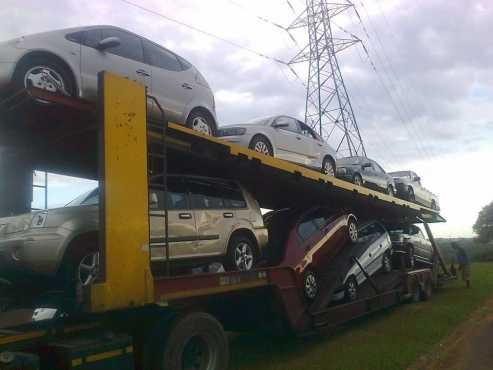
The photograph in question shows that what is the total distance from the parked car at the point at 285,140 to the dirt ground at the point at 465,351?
433 cm

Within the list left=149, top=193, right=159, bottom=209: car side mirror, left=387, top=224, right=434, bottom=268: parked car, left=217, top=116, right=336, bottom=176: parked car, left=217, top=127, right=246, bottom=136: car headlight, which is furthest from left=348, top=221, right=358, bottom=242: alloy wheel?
left=149, top=193, right=159, bottom=209: car side mirror

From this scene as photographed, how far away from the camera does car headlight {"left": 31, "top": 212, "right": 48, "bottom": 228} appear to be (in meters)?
5.20

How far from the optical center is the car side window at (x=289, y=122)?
10.4 m

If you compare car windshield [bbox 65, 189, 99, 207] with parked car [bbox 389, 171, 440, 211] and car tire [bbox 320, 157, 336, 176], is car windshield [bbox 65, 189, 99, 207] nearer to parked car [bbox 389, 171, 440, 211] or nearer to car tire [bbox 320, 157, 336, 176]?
car tire [bbox 320, 157, 336, 176]

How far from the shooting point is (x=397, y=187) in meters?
17.5

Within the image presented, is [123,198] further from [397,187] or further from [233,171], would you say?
[397,187]

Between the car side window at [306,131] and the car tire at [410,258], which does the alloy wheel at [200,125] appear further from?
the car tire at [410,258]

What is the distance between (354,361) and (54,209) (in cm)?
459

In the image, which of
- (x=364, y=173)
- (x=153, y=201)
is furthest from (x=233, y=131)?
(x=364, y=173)

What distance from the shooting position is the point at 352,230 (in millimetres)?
10484

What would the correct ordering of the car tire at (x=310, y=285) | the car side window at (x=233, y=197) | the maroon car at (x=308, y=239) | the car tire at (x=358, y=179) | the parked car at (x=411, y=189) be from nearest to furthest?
the car side window at (x=233, y=197) < the car tire at (x=310, y=285) < the maroon car at (x=308, y=239) < the car tire at (x=358, y=179) < the parked car at (x=411, y=189)

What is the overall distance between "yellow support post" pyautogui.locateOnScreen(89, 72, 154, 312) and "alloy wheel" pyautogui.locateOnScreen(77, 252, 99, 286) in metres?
0.63

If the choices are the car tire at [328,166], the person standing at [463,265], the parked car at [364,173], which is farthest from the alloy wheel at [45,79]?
the person standing at [463,265]

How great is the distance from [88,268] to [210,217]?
188 cm
